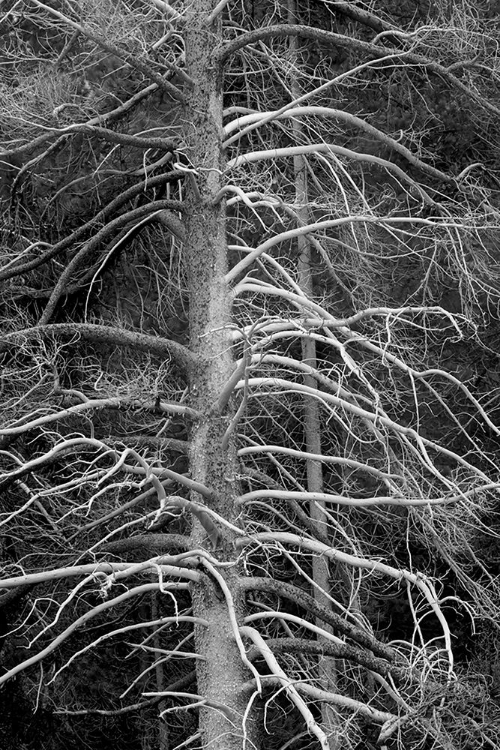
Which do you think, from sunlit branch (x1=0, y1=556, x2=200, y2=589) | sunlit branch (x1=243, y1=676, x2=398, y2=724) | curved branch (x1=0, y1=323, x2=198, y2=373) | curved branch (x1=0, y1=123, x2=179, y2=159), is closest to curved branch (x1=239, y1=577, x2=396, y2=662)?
sunlit branch (x1=243, y1=676, x2=398, y2=724)

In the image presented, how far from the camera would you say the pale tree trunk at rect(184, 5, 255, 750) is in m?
8.66

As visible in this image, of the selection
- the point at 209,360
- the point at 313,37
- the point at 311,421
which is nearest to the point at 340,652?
the point at 209,360

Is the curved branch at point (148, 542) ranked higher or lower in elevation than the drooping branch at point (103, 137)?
lower

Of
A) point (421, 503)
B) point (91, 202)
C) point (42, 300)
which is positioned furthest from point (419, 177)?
point (421, 503)

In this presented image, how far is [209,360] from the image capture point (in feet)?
29.9

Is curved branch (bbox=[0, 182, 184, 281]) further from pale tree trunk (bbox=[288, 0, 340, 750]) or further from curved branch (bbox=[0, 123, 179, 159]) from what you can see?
pale tree trunk (bbox=[288, 0, 340, 750])

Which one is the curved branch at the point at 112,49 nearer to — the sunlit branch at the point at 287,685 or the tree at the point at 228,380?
the tree at the point at 228,380

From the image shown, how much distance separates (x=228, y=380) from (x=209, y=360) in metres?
0.42

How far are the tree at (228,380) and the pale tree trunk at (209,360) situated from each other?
0.02 meters

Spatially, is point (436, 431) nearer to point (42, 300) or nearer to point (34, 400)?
point (42, 300)

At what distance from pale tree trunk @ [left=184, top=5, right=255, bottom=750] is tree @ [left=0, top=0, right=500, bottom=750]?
0.02m

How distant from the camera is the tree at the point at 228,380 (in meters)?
8.16

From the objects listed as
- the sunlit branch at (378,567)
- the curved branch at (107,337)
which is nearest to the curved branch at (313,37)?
the curved branch at (107,337)

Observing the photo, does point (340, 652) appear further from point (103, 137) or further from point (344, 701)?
point (103, 137)
